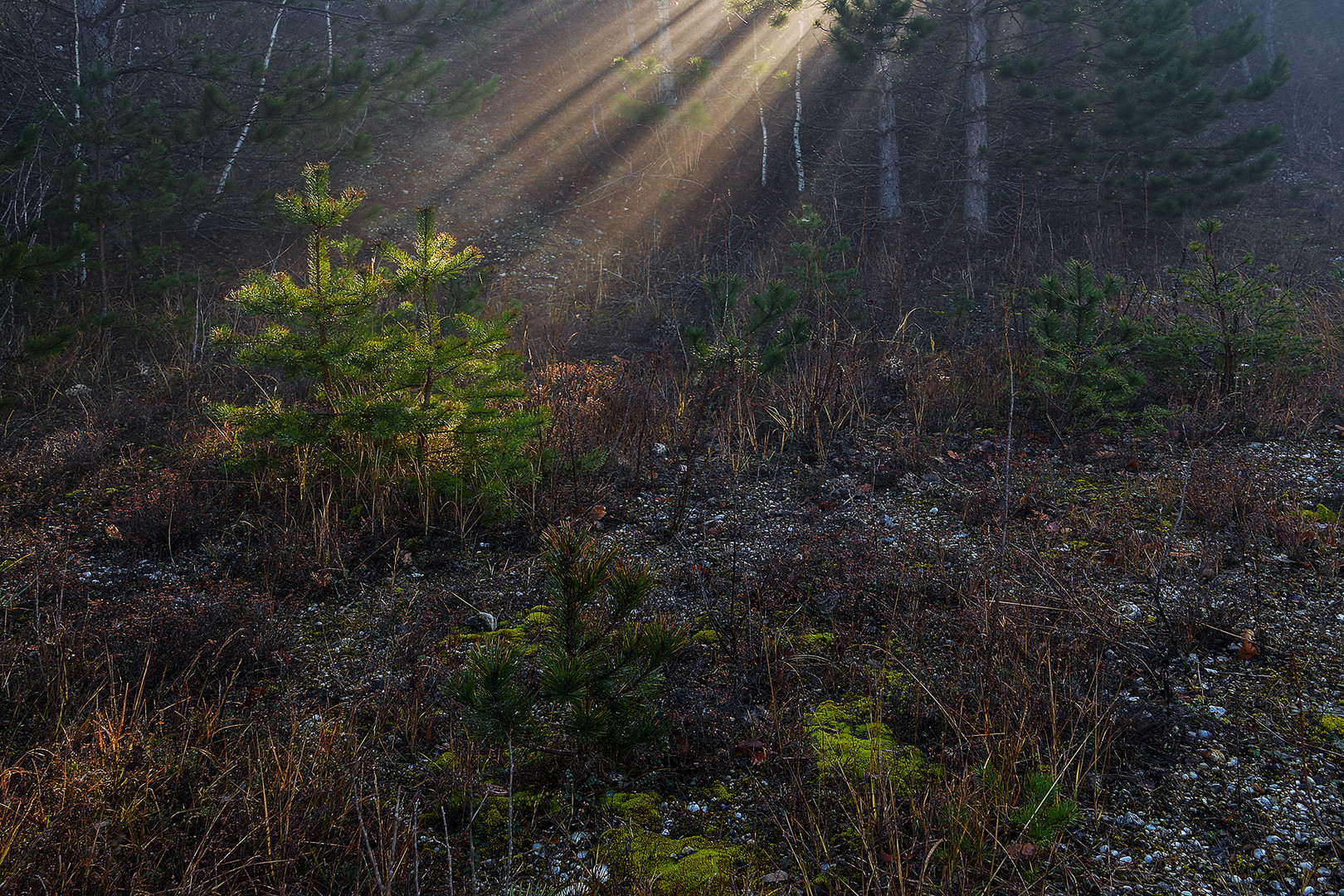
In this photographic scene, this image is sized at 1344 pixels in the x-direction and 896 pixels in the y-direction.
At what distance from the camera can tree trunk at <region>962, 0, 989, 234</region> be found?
11578 mm

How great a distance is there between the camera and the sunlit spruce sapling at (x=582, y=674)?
A: 1832mm

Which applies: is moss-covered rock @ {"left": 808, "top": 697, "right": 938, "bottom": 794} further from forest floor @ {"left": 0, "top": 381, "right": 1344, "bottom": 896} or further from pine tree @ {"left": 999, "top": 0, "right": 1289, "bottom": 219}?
pine tree @ {"left": 999, "top": 0, "right": 1289, "bottom": 219}

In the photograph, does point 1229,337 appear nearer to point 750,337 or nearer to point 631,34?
point 750,337

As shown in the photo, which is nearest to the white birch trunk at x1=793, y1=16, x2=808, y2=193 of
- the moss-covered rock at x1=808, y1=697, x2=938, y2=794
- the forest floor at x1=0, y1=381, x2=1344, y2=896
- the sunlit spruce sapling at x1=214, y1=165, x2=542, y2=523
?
the forest floor at x1=0, y1=381, x2=1344, y2=896

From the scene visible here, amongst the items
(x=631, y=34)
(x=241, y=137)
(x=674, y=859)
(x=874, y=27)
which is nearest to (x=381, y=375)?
(x=674, y=859)

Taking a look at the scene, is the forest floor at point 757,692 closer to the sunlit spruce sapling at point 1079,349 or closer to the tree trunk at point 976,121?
the sunlit spruce sapling at point 1079,349

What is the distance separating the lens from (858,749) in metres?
2.29

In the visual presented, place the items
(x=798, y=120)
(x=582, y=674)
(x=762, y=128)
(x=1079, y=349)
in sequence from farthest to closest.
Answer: (x=762, y=128), (x=798, y=120), (x=1079, y=349), (x=582, y=674)

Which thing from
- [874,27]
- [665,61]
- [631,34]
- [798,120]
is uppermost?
[631,34]

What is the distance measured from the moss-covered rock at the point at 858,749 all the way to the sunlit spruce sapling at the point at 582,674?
511 mm

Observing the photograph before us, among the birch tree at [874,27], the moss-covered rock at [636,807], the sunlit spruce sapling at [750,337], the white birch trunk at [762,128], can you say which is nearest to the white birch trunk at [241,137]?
the sunlit spruce sapling at [750,337]

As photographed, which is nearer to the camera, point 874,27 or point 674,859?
point 674,859

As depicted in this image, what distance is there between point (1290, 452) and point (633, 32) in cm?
1595

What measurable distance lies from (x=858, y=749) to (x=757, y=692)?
1.43 ft
